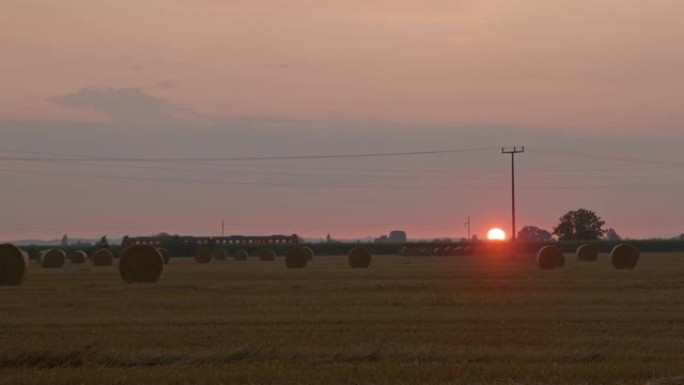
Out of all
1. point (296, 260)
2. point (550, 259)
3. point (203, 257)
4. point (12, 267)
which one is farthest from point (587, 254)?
point (12, 267)

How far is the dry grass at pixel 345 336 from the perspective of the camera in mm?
17344

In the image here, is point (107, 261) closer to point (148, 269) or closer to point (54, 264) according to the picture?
point (54, 264)

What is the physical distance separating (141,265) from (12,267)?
5.55 m

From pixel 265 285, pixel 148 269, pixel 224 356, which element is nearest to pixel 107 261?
pixel 148 269

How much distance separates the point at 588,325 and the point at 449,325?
316 centimetres

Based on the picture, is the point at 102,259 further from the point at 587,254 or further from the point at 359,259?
the point at 587,254

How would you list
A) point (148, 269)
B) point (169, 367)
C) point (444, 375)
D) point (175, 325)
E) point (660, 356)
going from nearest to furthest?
1. point (444, 375)
2. point (169, 367)
3. point (660, 356)
4. point (175, 325)
5. point (148, 269)

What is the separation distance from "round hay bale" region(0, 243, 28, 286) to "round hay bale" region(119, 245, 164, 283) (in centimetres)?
431

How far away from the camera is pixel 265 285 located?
1757 inches

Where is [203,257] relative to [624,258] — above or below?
above

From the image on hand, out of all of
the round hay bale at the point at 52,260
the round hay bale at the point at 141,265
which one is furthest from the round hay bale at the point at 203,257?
the round hay bale at the point at 141,265

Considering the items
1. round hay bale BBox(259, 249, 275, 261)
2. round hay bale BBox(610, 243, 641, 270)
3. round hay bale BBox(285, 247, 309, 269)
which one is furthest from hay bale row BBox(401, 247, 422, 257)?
round hay bale BBox(610, 243, 641, 270)

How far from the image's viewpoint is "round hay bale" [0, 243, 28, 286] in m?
47.0

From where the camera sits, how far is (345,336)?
2308 cm
